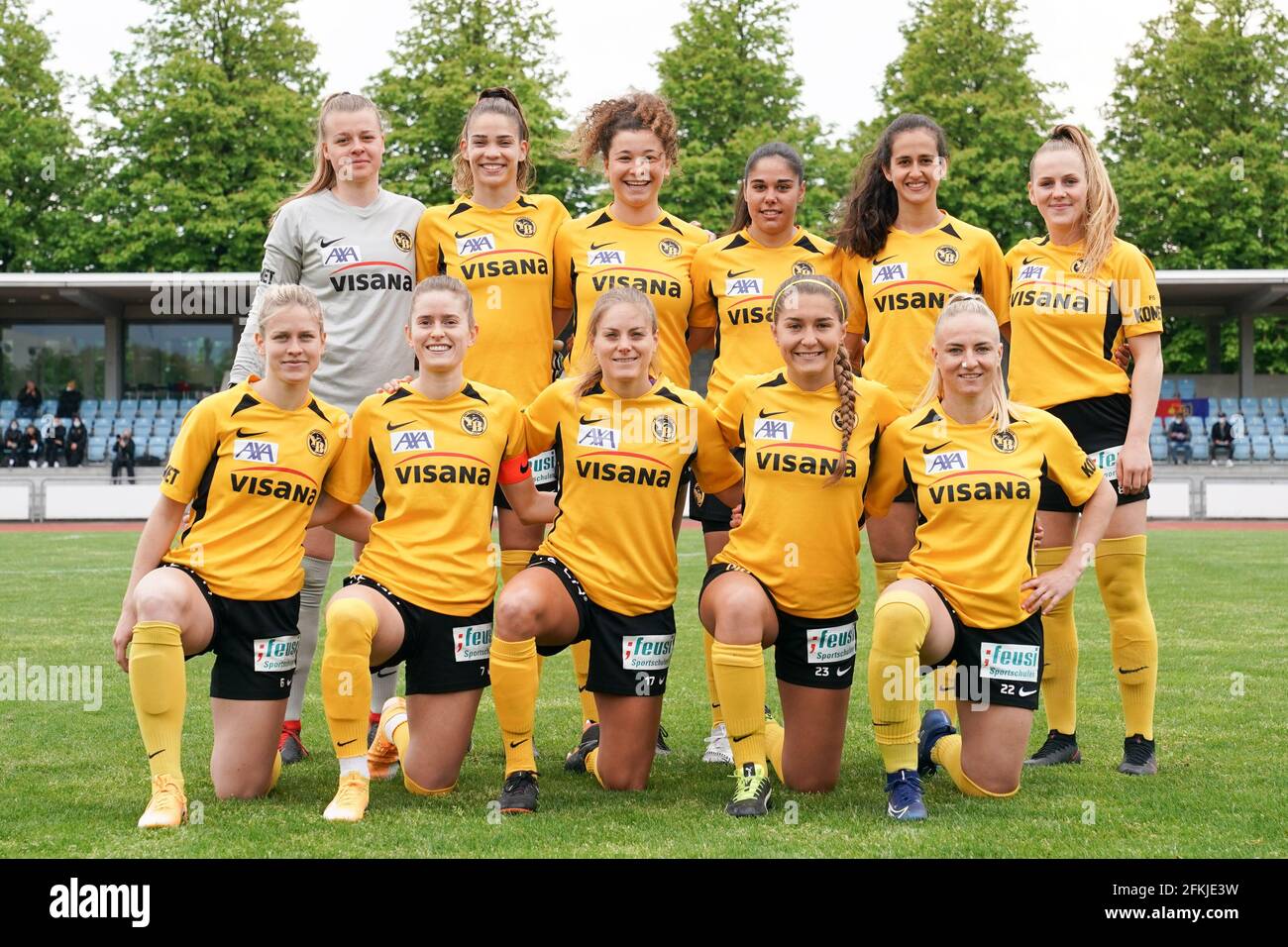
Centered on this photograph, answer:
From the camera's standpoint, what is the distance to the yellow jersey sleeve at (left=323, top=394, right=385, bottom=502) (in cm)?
427

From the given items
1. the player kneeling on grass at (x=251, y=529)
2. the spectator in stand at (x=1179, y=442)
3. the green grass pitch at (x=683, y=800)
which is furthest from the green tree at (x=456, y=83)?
the player kneeling on grass at (x=251, y=529)

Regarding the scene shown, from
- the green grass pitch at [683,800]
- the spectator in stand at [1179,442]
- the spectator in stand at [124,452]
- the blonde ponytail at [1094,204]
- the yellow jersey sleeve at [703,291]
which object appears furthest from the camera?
the spectator in stand at [1179,442]

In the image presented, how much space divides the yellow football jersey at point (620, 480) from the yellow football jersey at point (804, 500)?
0.25m

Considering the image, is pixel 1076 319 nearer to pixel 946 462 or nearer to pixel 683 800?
pixel 946 462

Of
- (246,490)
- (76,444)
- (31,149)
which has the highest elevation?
(31,149)

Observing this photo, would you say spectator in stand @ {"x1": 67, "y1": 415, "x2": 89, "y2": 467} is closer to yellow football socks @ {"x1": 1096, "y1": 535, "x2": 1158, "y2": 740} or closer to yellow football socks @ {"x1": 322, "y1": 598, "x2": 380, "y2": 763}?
yellow football socks @ {"x1": 322, "y1": 598, "x2": 380, "y2": 763}

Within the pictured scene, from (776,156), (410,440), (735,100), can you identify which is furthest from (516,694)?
(735,100)

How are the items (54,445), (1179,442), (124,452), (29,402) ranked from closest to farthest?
(124,452), (54,445), (1179,442), (29,402)

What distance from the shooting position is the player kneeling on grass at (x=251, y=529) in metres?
4.10

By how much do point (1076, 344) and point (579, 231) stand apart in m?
1.93

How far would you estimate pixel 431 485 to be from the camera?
4.17 metres

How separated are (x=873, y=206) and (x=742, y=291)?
618 millimetres

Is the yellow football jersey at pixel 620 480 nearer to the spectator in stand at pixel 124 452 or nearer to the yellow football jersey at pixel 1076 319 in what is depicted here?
the yellow football jersey at pixel 1076 319

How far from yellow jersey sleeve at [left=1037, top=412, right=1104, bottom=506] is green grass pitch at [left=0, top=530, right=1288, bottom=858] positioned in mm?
1013
